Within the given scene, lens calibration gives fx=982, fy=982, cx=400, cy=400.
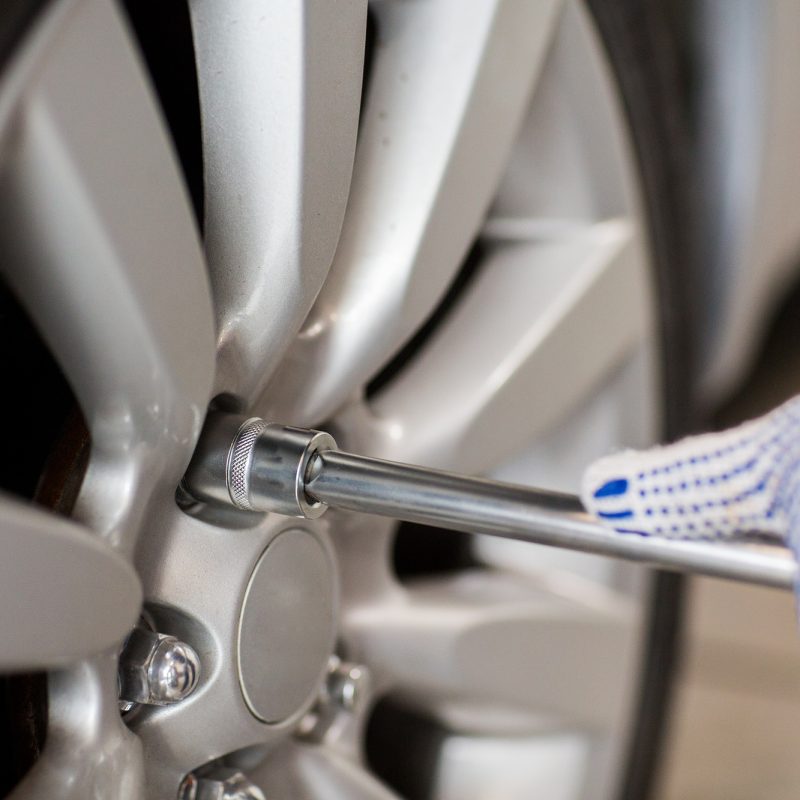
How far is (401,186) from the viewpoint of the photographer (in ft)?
1.66

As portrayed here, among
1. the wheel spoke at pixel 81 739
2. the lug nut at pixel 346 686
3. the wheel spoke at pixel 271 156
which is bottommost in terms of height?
the wheel spoke at pixel 81 739

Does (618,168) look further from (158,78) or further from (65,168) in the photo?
(65,168)

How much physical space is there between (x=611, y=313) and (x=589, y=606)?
0.22 metres

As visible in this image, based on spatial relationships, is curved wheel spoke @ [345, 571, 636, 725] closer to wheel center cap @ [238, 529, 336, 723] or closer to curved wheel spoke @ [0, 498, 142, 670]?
wheel center cap @ [238, 529, 336, 723]

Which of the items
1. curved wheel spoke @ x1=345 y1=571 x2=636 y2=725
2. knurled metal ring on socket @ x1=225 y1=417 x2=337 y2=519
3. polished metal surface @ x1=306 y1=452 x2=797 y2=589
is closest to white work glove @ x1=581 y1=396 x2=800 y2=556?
polished metal surface @ x1=306 y1=452 x2=797 y2=589

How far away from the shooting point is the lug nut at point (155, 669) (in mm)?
393

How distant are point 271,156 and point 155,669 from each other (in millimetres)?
214

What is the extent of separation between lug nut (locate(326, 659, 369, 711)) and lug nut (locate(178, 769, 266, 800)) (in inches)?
3.3

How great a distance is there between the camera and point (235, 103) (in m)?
0.40

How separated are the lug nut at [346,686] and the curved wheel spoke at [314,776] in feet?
0.10

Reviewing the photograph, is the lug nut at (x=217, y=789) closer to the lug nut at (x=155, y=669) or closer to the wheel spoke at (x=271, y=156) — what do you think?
the lug nut at (x=155, y=669)

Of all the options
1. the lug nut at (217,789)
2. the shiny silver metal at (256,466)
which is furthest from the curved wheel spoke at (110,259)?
the lug nut at (217,789)

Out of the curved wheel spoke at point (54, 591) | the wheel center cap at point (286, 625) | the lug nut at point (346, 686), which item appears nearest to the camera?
the curved wheel spoke at point (54, 591)

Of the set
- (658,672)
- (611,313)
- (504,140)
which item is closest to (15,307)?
(504,140)
